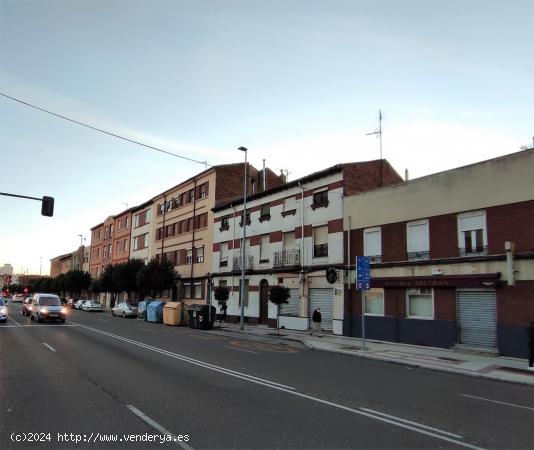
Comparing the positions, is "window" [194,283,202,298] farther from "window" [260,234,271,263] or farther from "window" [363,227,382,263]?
"window" [363,227,382,263]

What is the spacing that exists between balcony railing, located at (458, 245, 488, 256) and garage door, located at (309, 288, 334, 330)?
319 inches

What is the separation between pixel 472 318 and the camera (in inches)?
717

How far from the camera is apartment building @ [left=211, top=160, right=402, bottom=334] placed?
25.1 metres

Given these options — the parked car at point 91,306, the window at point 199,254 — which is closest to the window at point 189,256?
the window at point 199,254

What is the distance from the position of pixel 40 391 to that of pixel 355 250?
17.7 metres

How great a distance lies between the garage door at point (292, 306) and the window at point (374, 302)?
5.56 meters

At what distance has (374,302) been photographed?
73.8 feet

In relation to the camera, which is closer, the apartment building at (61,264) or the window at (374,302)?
the window at (374,302)

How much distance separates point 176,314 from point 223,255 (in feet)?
20.3

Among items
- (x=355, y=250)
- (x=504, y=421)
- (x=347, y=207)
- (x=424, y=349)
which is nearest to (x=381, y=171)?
(x=347, y=207)

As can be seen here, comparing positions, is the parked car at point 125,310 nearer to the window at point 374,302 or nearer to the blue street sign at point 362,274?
the window at point 374,302

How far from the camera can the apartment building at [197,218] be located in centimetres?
3872

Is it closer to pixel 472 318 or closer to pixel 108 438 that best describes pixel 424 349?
pixel 472 318

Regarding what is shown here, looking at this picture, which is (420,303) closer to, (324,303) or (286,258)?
(324,303)
